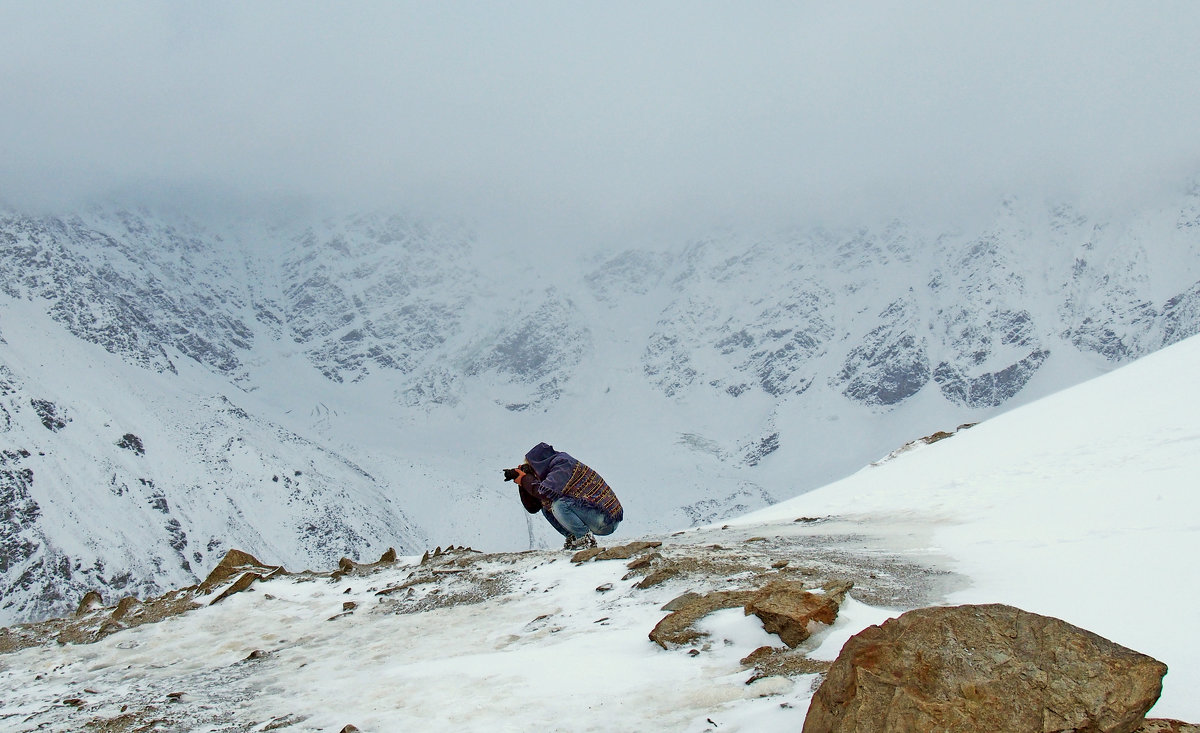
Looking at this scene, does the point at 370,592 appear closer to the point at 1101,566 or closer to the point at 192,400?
the point at 1101,566

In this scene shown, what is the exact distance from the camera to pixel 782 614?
5.80 meters

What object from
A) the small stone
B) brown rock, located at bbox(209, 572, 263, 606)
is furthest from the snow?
the small stone

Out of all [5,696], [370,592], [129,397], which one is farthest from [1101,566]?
[129,397]

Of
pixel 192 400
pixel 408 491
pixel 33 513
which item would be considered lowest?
pixel 408 491

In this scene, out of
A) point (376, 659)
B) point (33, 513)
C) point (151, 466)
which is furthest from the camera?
point (151, 466)

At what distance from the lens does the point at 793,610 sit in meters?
5.91

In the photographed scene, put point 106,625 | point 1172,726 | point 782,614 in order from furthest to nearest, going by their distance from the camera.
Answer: point 106,625 → point 782,614 → point 1172,726

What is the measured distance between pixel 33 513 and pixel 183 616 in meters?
133

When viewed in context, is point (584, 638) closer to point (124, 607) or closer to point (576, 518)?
point (576, 518)

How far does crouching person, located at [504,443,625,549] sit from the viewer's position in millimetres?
11000

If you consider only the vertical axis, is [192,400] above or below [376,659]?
above

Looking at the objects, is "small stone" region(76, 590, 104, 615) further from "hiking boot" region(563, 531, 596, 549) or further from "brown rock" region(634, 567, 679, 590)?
"brown rock" region(634, 567, 679, 590)

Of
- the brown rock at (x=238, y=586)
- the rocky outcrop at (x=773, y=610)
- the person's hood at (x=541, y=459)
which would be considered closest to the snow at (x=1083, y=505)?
the rocky outcrop at (x=773, y=610)

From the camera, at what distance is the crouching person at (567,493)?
11000 millimetres
